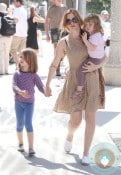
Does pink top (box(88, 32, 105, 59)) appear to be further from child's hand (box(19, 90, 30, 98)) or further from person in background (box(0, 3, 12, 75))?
person in background (box(0, 3, 12, 75))

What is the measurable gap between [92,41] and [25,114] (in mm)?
1116

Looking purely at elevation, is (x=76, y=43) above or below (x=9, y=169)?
above

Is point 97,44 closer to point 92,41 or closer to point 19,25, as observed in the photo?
point 92,41

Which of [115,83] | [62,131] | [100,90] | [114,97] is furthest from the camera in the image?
[115,83]

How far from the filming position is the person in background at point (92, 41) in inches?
213

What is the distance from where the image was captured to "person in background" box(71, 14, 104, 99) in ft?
17.7

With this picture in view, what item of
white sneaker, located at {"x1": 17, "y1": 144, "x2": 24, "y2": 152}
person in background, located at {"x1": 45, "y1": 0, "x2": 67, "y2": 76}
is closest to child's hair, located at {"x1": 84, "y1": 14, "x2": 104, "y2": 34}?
white sneaker, located at {"x1": 17, "y1": 144, "x2": 24, "y2": 152}

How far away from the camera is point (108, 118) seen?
7.71 m

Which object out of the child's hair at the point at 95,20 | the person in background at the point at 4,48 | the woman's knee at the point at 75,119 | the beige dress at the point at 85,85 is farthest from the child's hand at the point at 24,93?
the person in background at the point at 4,48

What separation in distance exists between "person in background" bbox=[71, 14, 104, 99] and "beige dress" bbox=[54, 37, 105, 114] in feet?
0.18

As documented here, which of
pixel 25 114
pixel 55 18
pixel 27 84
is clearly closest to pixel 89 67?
pixel 27 84

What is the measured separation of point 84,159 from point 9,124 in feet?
6.49

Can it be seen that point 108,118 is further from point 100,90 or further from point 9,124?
point 100,90

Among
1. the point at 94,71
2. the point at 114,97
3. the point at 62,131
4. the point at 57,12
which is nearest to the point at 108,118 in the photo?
the point at 62,131
